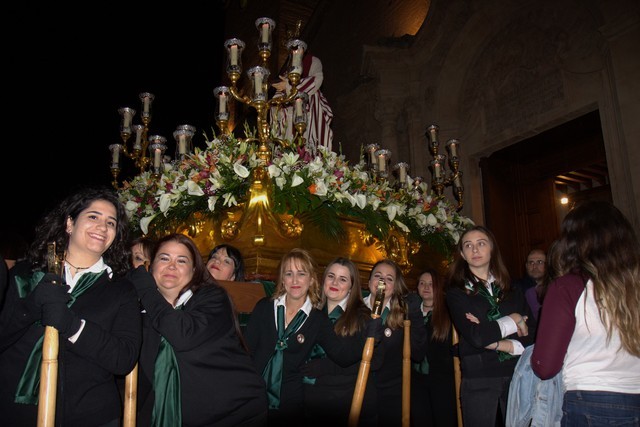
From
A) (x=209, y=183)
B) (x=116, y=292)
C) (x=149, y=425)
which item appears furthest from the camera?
(x=209, y=183)

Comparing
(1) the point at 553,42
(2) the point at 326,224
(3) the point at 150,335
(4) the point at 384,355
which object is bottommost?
(4) the point at 384,355

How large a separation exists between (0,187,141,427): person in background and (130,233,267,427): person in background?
14cm

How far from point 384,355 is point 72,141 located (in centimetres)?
1079

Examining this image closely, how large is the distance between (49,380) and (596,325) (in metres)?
2.03

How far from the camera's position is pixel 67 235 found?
82.9 inches

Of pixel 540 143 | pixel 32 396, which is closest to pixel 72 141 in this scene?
pixel 540 143

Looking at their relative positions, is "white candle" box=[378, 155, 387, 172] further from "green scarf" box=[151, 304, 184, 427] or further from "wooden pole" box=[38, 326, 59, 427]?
"wooden pole" box=[38, 326, 59, 427]

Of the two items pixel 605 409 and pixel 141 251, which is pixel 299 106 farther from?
pixel 605 409

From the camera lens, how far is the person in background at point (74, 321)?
170 centimetres

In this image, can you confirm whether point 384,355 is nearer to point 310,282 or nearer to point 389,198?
point 310,282

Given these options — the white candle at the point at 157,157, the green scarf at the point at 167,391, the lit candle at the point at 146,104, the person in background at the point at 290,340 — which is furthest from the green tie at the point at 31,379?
the lit candle at the point at 146,104

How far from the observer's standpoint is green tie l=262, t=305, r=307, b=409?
2593mm

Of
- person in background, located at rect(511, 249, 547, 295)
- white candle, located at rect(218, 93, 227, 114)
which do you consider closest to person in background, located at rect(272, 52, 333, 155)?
white candle, located at rect(218, 93, 227, 114)

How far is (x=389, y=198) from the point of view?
14.2 ft
